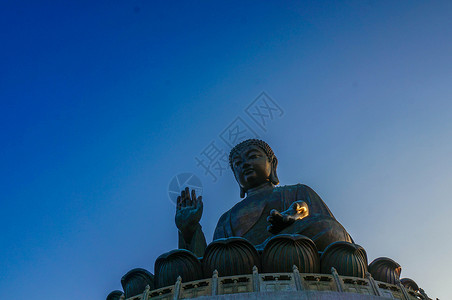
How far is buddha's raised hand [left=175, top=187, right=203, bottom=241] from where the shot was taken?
306 inches

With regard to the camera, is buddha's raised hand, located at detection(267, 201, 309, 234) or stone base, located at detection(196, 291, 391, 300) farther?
buddha's raised hand, located at detection(267, 201, 309, 234)

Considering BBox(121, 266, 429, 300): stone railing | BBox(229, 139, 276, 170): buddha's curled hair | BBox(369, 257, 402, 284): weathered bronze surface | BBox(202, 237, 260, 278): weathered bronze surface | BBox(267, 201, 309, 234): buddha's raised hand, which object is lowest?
BBox(121, 266, 429, 300): stone railing

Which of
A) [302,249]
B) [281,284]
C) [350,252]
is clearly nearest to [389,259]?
[350,252]

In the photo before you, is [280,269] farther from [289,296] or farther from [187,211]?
[187,211]

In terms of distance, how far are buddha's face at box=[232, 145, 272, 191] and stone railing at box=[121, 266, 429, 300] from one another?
4.85 m

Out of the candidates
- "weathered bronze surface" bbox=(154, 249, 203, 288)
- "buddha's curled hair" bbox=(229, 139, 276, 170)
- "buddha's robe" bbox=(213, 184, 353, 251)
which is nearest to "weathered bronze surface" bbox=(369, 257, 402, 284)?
"buddha's robe" bbox=(213, 184, 353, 251)

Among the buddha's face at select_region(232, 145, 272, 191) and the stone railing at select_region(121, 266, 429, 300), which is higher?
the buddha's face at select_region(232, 145, 272, 191)

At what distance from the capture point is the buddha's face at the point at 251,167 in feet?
33.5

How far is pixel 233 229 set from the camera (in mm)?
9102

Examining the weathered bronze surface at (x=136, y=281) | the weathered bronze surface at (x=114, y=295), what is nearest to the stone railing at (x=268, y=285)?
the weathered bronze surface at (x=136, y=281)

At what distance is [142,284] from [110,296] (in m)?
0.92

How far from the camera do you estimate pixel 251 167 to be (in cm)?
1022

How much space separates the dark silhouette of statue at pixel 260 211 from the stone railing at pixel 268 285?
1.26 metres

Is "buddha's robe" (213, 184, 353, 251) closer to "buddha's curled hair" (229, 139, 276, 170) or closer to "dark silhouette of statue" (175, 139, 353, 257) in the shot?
"dark silhouette of statue" (175, 139, 353, 257)
